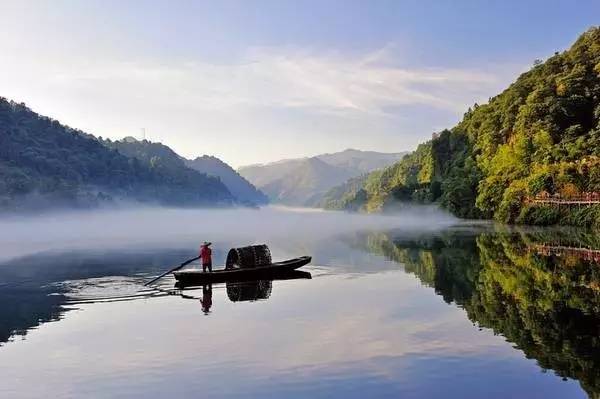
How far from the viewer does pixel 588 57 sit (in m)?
115

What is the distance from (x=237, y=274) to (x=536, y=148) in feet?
258

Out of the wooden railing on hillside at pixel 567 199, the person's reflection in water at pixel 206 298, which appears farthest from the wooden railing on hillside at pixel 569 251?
the wooden railing on hillside at pixel 567 199

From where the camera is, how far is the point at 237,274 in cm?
3528

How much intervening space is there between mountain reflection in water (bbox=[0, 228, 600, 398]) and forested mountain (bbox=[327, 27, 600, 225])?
25.7m

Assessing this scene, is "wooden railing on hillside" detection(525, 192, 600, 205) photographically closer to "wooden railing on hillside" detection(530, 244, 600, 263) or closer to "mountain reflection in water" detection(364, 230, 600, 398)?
"mountain reflection in water" detection(364, 230, 600, 398)

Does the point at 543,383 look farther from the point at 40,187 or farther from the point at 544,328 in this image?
the point at 40,187

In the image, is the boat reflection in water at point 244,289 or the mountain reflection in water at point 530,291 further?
the boat reflection in water at point 244,289

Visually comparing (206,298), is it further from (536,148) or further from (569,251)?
(536,148)

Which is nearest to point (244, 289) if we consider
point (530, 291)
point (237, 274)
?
point (237, 274)

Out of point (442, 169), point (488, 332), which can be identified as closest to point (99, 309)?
point (488, 332)

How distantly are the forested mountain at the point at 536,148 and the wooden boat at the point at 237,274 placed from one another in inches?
2011

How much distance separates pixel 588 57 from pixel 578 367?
372ft

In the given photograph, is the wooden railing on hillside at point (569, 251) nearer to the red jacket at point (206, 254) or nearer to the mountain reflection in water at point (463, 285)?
the mountain reflection in water at point (463, 285)

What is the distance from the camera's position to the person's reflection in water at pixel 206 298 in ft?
88.6
